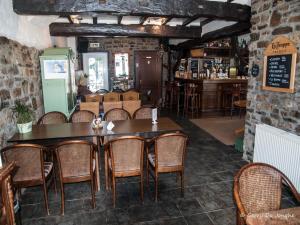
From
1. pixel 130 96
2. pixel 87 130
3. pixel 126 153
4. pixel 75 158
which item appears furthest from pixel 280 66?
pixel 130 96

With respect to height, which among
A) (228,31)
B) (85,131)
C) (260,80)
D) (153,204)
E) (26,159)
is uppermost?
(228,31)

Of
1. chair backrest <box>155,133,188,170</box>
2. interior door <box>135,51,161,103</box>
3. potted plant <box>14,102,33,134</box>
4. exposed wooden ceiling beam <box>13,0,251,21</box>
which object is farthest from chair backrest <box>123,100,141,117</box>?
interior door <box>135,51,161,103</box>

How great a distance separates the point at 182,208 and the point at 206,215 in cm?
27

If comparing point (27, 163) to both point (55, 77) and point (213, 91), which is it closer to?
point (55, 77)

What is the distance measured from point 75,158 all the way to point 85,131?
573 mm

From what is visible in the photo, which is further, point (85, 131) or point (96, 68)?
point (96, 68)

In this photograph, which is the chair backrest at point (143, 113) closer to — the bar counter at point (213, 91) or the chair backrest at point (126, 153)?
the chair backrest at point (126, 153)

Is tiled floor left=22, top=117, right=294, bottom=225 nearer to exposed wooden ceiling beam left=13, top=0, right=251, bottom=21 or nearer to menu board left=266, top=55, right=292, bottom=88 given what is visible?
menu board left=266, top=55, right=292, bottom=88

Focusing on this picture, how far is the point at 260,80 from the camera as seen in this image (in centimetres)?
352

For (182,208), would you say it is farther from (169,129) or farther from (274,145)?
(274,145)

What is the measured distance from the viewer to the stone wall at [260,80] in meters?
2.86

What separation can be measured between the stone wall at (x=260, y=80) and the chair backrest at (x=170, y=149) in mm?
1422

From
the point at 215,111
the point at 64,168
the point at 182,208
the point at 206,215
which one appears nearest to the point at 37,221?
the point at 64,168

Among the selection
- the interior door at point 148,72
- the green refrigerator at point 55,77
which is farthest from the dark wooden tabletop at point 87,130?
the interior door at point 148,72
